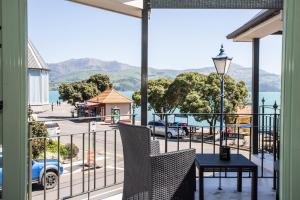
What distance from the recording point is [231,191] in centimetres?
355

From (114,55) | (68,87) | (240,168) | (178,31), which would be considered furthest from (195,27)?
(240,168)

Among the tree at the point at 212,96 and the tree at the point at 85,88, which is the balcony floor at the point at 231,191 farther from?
the tree at the point at 212,96

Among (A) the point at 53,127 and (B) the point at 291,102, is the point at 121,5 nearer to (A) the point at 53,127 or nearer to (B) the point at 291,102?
(B) the point at 291,102

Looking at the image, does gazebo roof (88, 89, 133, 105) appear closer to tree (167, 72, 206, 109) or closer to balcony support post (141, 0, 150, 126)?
balcony support post (141, 0, 150, 126)

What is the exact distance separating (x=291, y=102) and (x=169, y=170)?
122 centimetres

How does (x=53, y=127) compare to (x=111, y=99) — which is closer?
(x=111, y=99)

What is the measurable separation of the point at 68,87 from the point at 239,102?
32.4ft

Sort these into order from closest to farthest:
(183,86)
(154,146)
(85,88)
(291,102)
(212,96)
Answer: (291,102), (154,146), (85,88), (212,96), (183,86)

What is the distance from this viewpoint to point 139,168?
2.47m

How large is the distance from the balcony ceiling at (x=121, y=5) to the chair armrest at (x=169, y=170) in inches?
82.9

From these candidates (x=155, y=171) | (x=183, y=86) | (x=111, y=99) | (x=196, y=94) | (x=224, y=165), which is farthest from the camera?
(x=183, y=86)

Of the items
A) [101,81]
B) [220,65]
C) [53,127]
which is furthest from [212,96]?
[220,65]

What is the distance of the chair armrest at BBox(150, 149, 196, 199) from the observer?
2.32m

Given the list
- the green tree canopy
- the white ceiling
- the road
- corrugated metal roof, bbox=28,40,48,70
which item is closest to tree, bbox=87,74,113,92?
the green tree canopy
